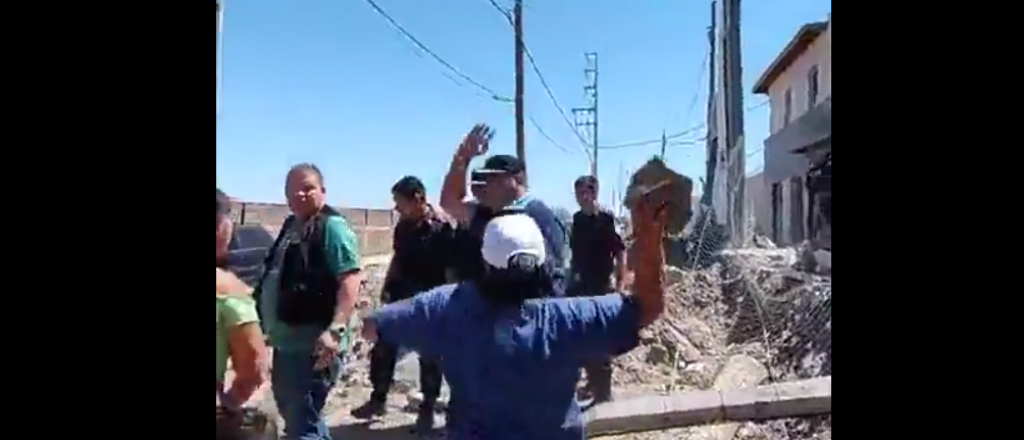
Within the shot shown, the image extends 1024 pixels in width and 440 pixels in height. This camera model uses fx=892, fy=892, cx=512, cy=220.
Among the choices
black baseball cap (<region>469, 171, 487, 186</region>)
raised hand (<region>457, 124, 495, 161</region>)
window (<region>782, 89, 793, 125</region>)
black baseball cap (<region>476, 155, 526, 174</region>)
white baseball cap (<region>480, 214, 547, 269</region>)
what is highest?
window (<region>782, 89, 793, 125</region>)

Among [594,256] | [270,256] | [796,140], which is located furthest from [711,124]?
[270,256]

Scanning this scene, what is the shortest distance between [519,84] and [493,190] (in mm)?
198

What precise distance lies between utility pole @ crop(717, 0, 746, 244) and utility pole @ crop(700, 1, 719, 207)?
0.01 metres

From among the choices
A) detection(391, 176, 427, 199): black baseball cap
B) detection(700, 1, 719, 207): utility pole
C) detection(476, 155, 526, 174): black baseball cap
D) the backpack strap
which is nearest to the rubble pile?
detection(700, 1, 719, 207): utility pole

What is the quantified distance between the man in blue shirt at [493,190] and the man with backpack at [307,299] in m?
0.20

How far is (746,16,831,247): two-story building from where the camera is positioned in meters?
1.51

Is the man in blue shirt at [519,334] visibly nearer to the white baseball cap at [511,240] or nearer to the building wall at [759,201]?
the white baseball cap at [511,240]

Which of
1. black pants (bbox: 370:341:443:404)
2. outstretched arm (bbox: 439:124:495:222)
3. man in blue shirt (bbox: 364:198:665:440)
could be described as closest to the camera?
man in blue shirt (bbox: 364:198:665:440)

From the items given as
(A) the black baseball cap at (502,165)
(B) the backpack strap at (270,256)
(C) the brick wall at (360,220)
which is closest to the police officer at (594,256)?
(A) the black baseball cap at (502,165)

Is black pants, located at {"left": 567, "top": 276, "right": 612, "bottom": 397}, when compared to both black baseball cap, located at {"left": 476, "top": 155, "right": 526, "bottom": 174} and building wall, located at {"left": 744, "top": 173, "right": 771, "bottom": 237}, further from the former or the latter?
building wall, located at {"left": 744, "top": 173, "right": 771, "bottom": 237}

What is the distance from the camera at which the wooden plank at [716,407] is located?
1.57 metres
